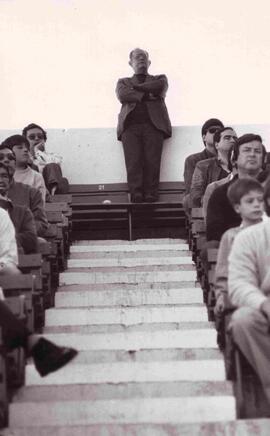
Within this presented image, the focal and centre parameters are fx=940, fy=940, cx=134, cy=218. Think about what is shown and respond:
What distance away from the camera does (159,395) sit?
10.8 feet

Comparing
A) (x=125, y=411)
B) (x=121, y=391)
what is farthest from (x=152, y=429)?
(x=121, y=391)

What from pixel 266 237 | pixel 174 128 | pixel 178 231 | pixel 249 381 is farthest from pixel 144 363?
pixel 174 128

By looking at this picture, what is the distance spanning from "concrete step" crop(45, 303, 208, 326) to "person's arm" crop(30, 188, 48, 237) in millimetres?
590

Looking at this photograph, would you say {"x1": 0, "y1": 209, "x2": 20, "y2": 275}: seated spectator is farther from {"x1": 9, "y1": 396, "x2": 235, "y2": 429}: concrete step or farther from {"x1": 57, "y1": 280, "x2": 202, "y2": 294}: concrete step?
{"x1": 57, "y1": 280, "x2": 202, "y2": 294}: concrete step

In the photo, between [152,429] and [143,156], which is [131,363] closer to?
[152,429]

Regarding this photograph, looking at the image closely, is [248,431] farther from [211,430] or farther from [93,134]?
[93,134]

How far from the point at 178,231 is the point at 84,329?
6.94ft

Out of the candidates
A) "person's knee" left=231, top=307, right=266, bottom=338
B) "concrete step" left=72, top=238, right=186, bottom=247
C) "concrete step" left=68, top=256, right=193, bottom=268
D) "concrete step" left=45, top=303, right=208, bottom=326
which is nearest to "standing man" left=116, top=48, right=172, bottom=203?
"concrete step" left=72, top=238, right=186, bottom=247

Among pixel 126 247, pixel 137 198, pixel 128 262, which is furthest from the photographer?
pixel 137 198

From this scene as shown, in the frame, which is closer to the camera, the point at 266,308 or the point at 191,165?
the point at 266,308

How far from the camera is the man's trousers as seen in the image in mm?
5996

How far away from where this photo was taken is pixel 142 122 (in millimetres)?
6102

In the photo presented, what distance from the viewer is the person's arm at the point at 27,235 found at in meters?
4.03

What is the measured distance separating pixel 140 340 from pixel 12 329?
0.91 meters
